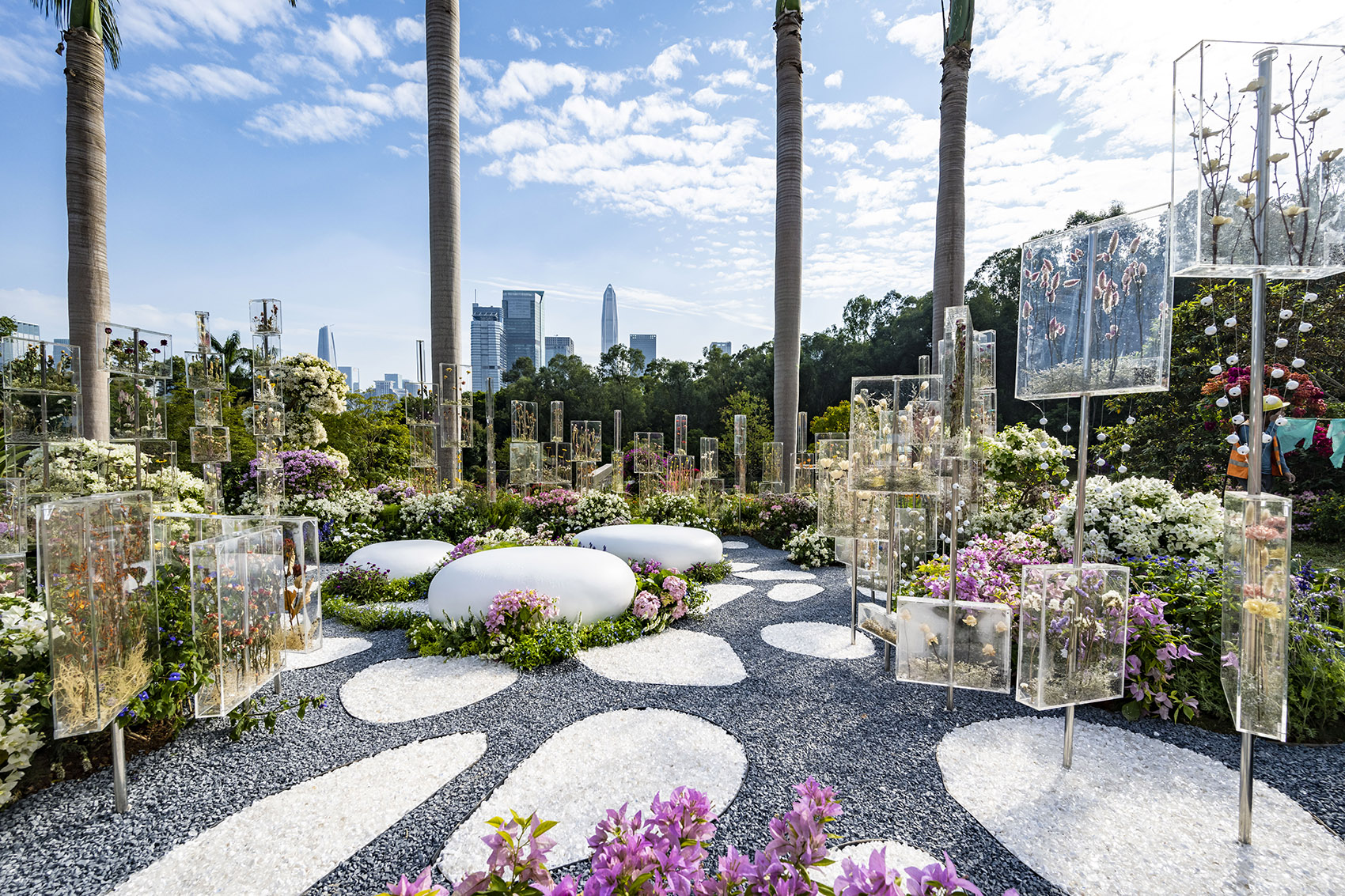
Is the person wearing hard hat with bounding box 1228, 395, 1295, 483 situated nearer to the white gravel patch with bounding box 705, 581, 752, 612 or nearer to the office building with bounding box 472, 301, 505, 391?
the white gravel patch with bounding box 705, 581, 752, 612

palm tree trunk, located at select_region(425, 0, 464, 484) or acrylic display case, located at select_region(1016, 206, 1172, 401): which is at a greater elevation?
palm tree trunk, located at select_region(425, 0, 464, 484)

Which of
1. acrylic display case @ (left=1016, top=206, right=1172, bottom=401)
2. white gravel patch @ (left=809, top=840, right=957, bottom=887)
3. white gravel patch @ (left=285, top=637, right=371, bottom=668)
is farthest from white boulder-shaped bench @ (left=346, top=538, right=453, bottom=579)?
acrylic display case @ (left=1016, top=206, right=1172, bottom=401)

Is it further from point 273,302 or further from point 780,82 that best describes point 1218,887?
point 780,82

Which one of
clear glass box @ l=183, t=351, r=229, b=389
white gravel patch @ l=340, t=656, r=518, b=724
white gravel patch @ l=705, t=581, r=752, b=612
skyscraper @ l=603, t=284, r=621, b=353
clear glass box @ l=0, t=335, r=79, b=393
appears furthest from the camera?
skyscraper @ l=603, t=284, r=621, b=353

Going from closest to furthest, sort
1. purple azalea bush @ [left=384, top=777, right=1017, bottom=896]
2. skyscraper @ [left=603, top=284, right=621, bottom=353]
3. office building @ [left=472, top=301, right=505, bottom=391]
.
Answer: purple azalea bush @ [left=384, top=777, right=1017, bottom=896] < office building @ [left=472, top=301, right=505, bottom=391] < skyscraper @ [left=603, top=284, right=621, bottom=353]

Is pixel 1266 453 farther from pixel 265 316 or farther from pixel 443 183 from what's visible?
pixel 443 183

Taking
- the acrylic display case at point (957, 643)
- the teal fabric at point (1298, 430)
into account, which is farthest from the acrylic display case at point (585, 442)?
the teal fabric at point (1298, 430)

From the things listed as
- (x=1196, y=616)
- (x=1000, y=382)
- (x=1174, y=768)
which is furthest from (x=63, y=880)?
(x=1000, y=382)

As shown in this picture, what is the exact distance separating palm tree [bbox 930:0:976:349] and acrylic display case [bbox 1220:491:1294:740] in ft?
20.2

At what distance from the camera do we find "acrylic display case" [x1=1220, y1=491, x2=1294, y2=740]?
6.05ft

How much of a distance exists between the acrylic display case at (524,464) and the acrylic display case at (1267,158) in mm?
7504

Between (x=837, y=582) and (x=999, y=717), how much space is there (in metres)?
3.19

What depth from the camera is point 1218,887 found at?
5.98 ft

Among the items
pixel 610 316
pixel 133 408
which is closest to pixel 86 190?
pixel 133 408
